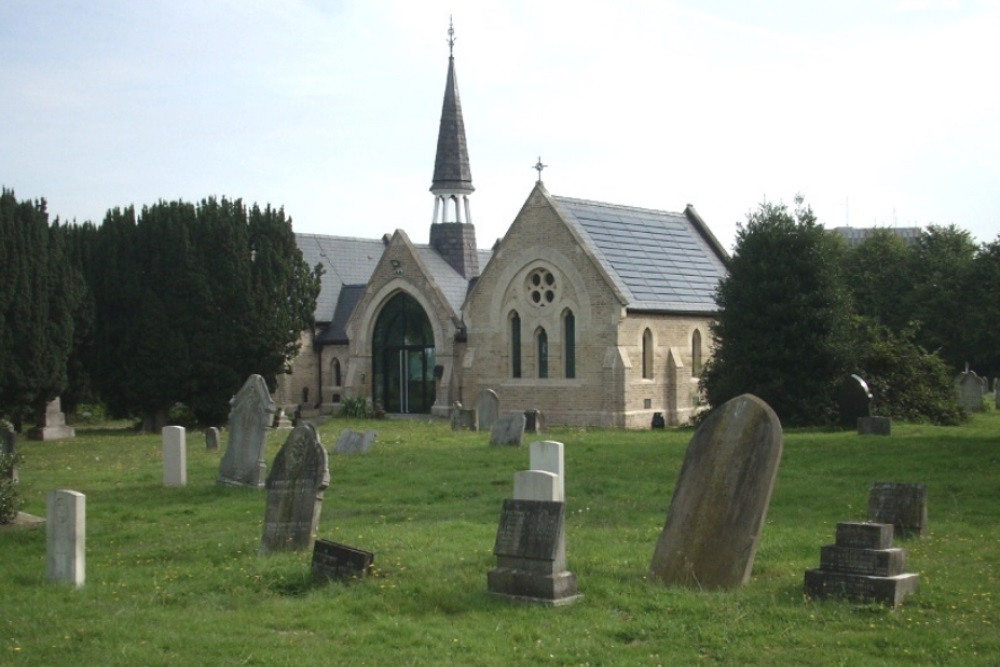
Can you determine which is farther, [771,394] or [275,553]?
[771,394]

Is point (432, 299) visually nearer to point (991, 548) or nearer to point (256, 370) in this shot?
point (256, 370)

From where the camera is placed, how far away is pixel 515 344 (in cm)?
3859

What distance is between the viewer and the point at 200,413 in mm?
36281

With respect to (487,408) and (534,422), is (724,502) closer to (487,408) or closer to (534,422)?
(534,422)

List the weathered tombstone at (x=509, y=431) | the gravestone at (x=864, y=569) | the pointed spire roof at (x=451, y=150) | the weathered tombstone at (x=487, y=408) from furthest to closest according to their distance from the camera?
the pointed spire roof at (x=451, y=150) < the weathered tombstone at (x=487, y=408) < the weathered tombstone at (x=509, y=431) < the gravestone at (x=864, y=569)

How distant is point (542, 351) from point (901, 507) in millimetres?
25163

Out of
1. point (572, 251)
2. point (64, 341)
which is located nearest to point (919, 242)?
point (572, 251)

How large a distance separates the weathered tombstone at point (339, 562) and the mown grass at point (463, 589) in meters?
0.17

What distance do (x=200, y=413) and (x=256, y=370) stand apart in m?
2.08

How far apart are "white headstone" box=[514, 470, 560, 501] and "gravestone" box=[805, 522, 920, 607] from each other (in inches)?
103

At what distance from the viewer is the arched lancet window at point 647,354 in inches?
1451

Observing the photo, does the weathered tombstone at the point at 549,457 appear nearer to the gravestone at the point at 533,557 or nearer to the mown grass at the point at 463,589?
the mown grass at the point at 463,589

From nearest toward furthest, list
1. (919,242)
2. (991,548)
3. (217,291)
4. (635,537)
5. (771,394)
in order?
1. (991,548)
2. (635,537)
3. (771,394)
4. (217,291)
5. (919,242)

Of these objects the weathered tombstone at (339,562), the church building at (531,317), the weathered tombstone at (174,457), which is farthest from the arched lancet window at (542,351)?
the weathered tombstone at (339,562)
